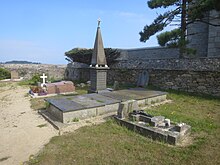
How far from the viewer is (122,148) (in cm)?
332

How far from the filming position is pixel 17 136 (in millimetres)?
4109

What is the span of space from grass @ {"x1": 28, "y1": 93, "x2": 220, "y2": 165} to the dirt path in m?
0.31

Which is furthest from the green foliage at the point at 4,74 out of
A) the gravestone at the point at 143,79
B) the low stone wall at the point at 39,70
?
the gravestone at the point at 143,79

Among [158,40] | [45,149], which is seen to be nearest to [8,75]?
[158,40]

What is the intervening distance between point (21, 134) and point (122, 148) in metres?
2.65

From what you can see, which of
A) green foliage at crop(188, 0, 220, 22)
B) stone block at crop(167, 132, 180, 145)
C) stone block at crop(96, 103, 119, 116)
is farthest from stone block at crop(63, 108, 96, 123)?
green foliage at crop(188, 0, 220, 22)

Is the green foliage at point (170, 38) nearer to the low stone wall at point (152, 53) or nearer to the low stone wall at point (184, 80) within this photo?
the low stone wall at point (184, 80)

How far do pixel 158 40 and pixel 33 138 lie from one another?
8.36m

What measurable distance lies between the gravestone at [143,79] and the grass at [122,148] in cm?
608

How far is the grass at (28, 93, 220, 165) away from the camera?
2.93 m

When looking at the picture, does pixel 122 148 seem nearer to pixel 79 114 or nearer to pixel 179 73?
pixel 79 114

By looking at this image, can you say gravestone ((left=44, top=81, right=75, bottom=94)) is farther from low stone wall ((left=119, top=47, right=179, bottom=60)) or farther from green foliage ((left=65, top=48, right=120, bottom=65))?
low stone wall ((left=119, top=47, right=179, bottom=60))

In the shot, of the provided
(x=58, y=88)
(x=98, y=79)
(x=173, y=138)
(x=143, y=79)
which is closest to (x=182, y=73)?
(x=143, y=79)

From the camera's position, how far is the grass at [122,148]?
9.62ft
